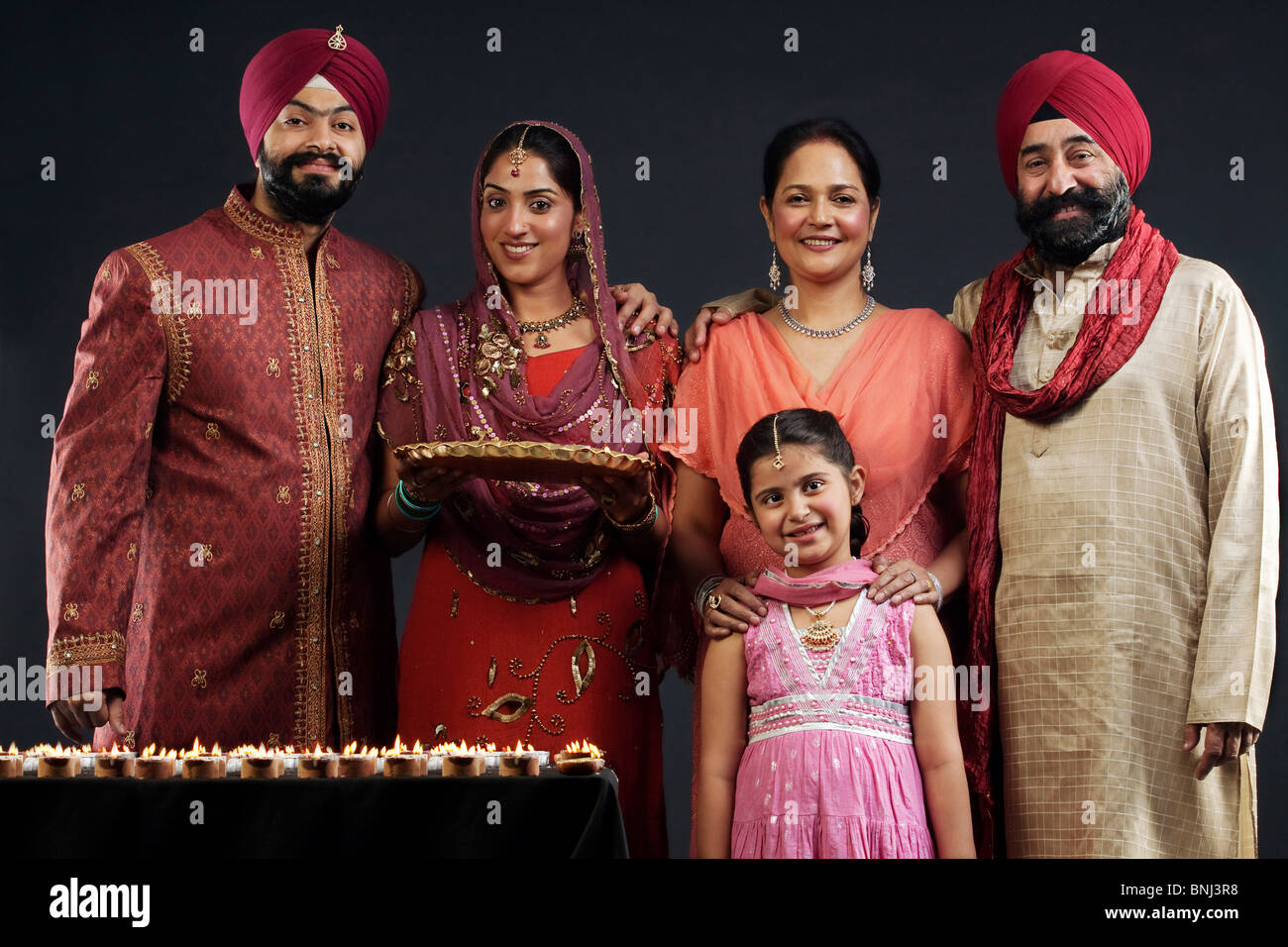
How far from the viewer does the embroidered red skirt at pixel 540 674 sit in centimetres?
288

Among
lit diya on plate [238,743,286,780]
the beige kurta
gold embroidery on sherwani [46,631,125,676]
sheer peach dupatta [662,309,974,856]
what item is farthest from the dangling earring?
lit diya on plate [238,743,286,780]

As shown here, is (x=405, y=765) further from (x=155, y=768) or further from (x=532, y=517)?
(x=532, y=517)

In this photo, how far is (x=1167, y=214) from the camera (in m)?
4.00

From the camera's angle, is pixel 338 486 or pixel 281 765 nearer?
pixel 281 765

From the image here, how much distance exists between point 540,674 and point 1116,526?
3.33 ft

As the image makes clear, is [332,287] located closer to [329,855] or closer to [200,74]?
[329,855]

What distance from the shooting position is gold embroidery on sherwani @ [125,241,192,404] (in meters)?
2.86

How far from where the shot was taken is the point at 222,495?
2.87 metres

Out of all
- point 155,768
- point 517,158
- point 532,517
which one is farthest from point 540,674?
point 517,158

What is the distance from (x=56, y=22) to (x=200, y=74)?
37 cm

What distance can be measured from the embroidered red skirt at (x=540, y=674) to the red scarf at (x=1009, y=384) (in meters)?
0.58

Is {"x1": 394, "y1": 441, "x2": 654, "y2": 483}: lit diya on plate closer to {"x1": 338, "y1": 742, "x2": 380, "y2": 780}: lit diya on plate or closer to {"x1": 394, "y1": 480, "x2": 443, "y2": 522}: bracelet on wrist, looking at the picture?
{"x1": 394, "y1": 480, "x2": 443, "y2": 522}: bracelet on wrist
